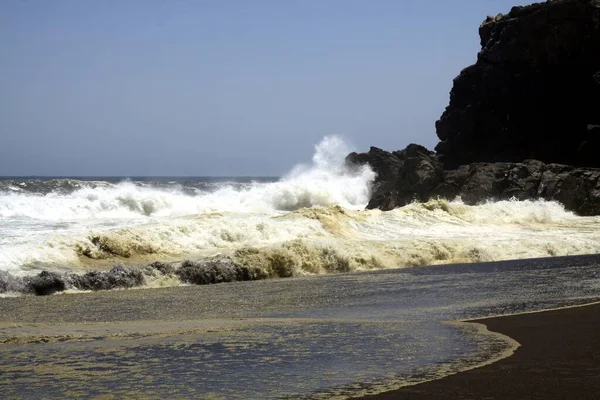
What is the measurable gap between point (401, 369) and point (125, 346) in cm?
301

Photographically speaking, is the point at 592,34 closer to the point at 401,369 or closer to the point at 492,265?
the point at 492,265

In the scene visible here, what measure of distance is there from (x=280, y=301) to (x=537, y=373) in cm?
703

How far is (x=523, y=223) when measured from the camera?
35.4 meters

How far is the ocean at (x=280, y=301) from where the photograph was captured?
7258 millimetres

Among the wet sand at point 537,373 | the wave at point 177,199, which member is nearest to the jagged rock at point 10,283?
the wet sand at point 537,373

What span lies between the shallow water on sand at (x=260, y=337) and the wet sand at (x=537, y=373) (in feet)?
0.87

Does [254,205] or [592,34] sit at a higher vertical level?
[592,34]

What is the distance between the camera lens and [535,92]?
193 ft

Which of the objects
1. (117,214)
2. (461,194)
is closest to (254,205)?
(117,214)

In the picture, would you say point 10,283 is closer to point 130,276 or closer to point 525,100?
point 130,276

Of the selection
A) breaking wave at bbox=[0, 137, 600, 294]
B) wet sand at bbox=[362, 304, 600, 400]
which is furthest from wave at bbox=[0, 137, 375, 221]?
wet sand at bbox=[362, 304, 600, 400]

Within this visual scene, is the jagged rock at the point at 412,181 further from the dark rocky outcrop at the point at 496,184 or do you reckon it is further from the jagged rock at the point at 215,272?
the jagged rock at the point at 215,272

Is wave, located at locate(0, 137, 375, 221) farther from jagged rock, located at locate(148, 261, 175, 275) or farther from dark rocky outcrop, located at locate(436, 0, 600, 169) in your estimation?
jagged rock, located at locate(148, 261, 175, 275)

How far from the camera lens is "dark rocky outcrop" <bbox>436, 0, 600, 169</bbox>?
2221 inches
